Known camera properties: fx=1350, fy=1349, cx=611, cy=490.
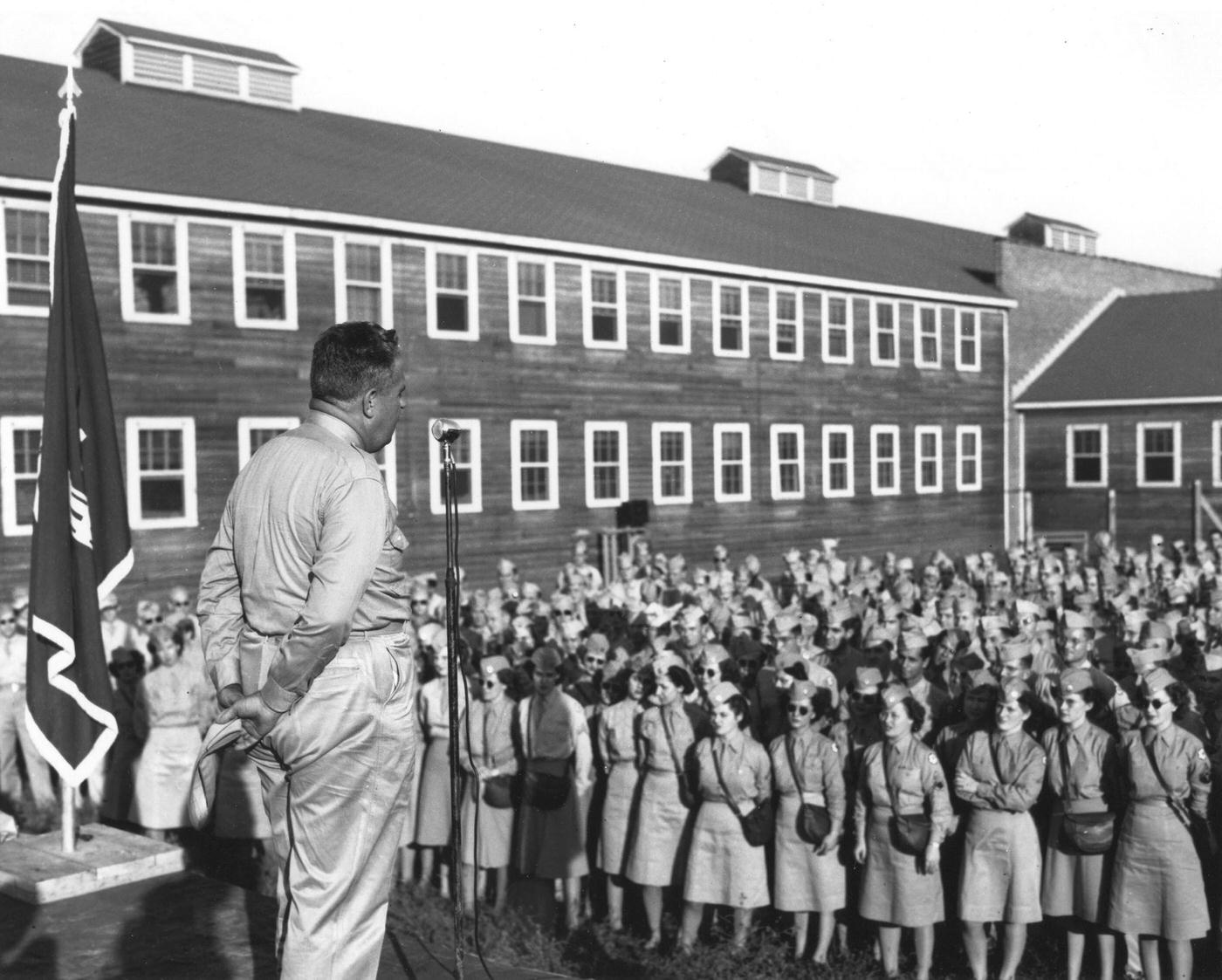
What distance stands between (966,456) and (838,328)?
6.15 meters

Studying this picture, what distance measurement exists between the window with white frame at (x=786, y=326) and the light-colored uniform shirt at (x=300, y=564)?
26.1 m

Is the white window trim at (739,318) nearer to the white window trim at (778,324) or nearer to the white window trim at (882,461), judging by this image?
the white window trim at (778,324)

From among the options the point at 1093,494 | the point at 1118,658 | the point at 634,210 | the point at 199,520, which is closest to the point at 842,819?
the point at 1118,658

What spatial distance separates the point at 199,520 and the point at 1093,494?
22.8 m

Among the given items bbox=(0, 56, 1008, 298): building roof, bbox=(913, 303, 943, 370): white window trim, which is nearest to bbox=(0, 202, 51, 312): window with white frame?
Result: bbox=(0, 56, 1008, 298): building roof

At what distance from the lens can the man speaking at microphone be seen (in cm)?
364

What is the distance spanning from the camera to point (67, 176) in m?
7.76

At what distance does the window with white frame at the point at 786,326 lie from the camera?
29438mm

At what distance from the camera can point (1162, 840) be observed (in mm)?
7418

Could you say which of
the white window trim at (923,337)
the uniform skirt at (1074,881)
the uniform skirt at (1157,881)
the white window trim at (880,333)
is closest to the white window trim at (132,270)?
the uniform skirt at (1074,881)

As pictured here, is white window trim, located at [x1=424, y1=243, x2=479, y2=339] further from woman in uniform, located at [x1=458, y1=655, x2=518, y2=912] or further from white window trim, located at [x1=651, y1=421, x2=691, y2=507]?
woman in uniform, located at [x1=458, y1=655, x2=518, y2=912]

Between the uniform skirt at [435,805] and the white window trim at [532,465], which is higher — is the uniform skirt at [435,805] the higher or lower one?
the lower one

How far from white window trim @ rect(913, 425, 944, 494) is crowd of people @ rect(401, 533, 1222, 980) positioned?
21690 millimetres

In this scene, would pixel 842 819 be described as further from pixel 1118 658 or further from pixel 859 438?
pixel 859 438
